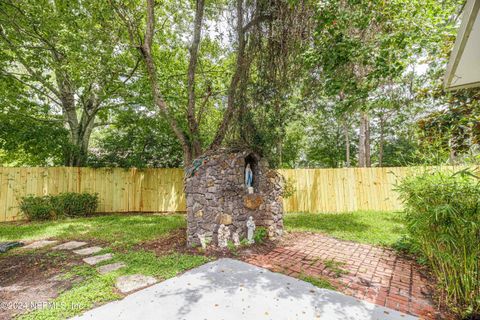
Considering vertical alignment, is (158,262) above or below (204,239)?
below

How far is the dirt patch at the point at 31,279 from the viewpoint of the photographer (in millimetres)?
2477

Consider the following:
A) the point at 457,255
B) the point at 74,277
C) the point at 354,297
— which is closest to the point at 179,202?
the point at 74,277

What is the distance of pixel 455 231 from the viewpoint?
2354 millimetres

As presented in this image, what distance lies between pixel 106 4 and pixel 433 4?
637cm

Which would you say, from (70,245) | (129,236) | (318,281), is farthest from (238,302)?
(70,245)

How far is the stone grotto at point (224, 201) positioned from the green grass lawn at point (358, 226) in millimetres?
1418

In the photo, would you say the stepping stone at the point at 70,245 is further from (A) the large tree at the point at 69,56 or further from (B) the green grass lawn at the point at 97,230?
(A) the large tree at the point at 69,56

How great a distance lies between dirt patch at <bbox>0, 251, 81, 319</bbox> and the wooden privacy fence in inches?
179

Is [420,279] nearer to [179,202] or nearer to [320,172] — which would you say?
[320,172]

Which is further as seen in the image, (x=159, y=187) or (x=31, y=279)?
(x=159, y=187)

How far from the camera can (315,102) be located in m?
5.82

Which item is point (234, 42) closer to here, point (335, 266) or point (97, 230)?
point (335, 266)

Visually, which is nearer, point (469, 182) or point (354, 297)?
point (469, 182)

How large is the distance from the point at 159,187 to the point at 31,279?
20.3 ft
